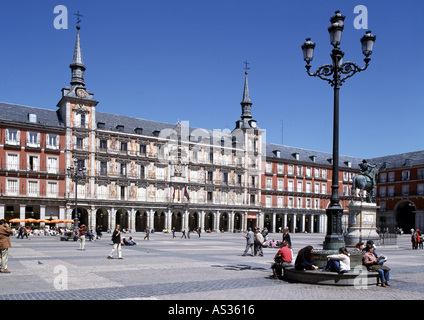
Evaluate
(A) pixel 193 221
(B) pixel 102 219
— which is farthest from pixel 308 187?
(B) pixel 102 219

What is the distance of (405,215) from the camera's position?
242 ft

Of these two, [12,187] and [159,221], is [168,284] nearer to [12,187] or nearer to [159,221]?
[12,187]

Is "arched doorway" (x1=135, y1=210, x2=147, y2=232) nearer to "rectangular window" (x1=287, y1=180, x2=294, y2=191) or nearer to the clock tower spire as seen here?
the clock tower spire

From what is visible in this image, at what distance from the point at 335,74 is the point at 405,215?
69.1 metres

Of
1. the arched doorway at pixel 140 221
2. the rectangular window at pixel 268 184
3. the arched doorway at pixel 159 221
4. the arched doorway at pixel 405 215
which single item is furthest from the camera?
the arched doorway at pixel 405 215

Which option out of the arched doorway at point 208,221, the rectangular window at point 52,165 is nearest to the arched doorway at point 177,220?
the arched doorway at point 208,221

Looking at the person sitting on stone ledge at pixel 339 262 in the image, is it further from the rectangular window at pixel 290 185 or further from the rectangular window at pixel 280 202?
the rectangular window at pixel 290 185

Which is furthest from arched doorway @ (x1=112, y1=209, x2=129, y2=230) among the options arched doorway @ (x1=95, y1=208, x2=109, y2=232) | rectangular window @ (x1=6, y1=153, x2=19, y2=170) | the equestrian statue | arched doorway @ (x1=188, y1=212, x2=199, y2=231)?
the equestrian statue

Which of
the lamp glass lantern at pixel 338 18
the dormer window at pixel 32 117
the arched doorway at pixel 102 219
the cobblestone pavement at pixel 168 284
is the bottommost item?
the arched doorway at pixel 102 219

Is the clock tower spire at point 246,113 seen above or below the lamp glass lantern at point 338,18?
above

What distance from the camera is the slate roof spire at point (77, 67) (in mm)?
55688

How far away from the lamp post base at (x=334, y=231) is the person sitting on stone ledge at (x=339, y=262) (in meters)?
1.10

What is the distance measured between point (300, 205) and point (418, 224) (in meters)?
19.1
